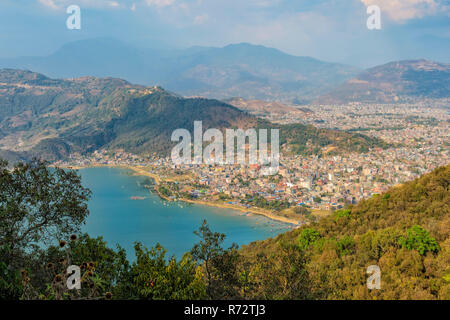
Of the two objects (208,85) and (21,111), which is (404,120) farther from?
(208,85)

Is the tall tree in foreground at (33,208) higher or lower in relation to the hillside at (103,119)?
lower

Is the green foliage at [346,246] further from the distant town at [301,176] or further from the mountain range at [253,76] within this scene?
→ the mountain range at [253,76]

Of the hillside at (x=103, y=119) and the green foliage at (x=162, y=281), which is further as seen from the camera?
the hillside at (x=103, y=119)

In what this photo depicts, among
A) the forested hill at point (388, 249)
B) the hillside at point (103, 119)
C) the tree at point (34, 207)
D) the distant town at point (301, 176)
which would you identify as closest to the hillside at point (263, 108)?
the hillside at point (103, 119)

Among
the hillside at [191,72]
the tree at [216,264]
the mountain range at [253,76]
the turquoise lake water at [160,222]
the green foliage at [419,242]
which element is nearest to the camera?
the tree at [216,264]

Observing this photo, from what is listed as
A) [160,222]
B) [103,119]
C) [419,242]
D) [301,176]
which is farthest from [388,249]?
[103,119]

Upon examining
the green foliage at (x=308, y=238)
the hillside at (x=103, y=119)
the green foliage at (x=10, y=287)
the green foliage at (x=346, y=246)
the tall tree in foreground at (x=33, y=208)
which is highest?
the hillside at (x=103, y=119)
